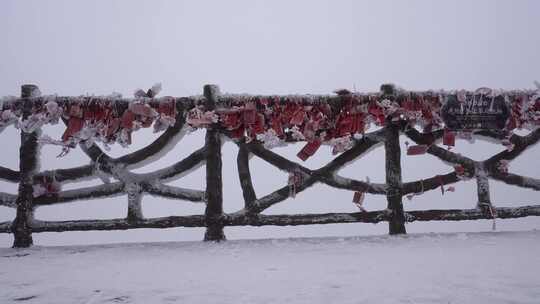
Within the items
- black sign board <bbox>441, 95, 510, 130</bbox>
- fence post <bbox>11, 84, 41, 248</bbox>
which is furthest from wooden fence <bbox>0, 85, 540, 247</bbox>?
black sign board <bbox>441, 95, 510, 130</bbox>

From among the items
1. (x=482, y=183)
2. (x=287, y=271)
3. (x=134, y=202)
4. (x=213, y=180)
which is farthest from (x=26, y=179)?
(x=482, y=183)

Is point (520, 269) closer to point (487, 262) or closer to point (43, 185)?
point (487, 262)

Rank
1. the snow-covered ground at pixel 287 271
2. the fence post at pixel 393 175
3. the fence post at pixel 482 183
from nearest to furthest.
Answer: the snow-covered ground at pixel 287 271 → the fence post at pixel 393 175 → the fence post at pixel 482 183

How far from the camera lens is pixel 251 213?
407 cm

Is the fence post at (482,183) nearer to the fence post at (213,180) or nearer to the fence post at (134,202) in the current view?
the fence post at (213,180)

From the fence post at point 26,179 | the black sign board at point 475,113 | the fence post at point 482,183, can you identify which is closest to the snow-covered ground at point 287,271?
the fence post at point 26,179

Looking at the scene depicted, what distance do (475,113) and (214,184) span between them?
3.05 m

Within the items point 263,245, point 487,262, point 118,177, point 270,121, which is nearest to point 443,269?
point 487,262

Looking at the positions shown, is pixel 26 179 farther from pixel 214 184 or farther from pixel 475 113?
pixel 475 113

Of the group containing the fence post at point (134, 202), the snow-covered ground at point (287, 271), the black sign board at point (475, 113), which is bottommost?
the snow-covered ground at point (287, 271)

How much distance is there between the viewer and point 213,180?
4.13 m

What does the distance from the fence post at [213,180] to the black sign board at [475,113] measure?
257 cm

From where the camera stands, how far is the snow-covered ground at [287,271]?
2158mm

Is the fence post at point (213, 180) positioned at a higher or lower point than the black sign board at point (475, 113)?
lower
